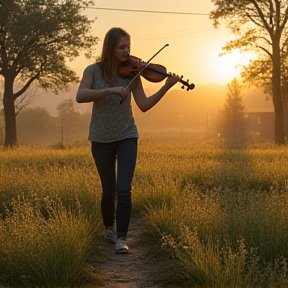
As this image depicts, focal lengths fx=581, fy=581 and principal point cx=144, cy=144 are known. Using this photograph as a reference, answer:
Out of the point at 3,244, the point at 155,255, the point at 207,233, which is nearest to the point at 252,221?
the point at 207,233

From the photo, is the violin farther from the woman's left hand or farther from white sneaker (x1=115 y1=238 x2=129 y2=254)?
white sneaker (x1=115 y1=238 x2=129 y2=254)

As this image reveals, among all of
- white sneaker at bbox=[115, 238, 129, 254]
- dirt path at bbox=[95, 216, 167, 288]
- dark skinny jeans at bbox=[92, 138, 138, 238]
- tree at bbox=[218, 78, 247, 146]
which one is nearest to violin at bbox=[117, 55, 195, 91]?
dark skinny jeans at bbox=[92, 138, 138, 238]

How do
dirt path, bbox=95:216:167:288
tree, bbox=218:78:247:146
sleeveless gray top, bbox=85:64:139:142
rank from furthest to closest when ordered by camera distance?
tree, bbox=218:78:247:146, sleeveless gray top, bbox=85:64:139:142, dirt path, bbox=95:216:167:288

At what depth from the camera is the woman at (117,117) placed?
5616 mm

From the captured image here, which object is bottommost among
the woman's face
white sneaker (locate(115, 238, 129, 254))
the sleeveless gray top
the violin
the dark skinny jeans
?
white sneaker (locate(115, 238, 129, 254))

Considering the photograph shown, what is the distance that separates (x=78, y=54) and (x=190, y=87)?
87.9 feet

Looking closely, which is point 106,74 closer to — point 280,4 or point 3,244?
point 3,244

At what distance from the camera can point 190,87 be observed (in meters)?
5.72

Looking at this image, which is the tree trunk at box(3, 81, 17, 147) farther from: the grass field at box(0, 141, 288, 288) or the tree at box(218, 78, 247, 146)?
the tree at box(218, 78, 247, 146)

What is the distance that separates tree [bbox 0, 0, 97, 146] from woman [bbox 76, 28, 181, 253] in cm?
2374

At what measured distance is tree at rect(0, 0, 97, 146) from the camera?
2866 cm

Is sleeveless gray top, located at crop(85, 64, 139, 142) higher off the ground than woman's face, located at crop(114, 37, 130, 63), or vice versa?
woman's face, located at crop(114, 37, 130, 63)

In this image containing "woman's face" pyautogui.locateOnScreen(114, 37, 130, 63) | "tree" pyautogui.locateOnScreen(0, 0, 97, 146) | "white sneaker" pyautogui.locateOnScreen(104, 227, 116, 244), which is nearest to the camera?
"woman's face" pyautogui.locateOnScreen(114, 37, 130, 63)

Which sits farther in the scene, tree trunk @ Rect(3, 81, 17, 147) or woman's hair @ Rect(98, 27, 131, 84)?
tree trunk @ Rect(3, 81, 17, 147)
